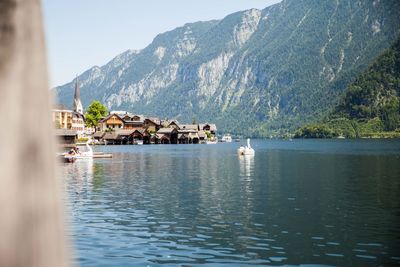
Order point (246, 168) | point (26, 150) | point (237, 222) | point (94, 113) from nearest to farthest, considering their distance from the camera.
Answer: point (26, 150), point (237, 222), point (246, 168), point (94, 113)

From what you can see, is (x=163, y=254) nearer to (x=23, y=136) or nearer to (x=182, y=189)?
(x=23, y=136)

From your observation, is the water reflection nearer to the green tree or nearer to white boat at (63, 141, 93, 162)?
white boat at (63, 141, 93, 162)

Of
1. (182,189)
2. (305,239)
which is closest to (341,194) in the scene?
(182,189)

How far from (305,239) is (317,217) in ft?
20.6

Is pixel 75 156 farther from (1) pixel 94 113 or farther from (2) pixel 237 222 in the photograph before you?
(1) pixel 94 113

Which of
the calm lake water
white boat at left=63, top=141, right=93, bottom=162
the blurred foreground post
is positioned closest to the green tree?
white boat at left=63, top=141, right=93, bottom=162

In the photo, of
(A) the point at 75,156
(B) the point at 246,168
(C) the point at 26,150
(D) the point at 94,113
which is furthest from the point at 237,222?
(D) the point at 94,113

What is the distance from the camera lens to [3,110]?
1.26 metres

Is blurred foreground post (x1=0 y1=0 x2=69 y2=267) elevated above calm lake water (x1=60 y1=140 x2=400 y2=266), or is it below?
above

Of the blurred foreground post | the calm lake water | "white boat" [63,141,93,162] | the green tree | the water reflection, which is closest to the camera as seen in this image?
the blurred foreground post

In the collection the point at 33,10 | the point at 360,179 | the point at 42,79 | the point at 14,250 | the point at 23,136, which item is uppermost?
the point at 33,10

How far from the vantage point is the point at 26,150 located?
1301mm

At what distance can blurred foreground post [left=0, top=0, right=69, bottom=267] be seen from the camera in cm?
123

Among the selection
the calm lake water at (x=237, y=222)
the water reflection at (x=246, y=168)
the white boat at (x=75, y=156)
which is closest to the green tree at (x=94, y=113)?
the white boat at (x=75, y=156)
